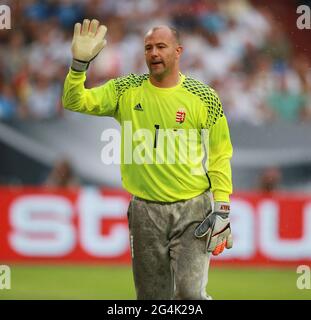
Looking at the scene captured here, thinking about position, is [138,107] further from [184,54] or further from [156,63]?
[184,54]

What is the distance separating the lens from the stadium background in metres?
12.3

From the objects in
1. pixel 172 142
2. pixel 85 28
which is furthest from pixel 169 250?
pixel 85 28

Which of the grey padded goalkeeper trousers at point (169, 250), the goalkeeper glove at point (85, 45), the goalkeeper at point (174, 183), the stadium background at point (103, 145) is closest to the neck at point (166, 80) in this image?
the goalkeeper at point (174, 183)

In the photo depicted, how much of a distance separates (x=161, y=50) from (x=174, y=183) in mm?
955

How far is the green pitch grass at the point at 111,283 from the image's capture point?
34.8 feet

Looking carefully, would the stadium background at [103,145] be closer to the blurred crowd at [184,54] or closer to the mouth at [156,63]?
the blurred crowd at [184,54]

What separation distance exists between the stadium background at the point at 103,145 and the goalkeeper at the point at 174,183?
3.65 meters

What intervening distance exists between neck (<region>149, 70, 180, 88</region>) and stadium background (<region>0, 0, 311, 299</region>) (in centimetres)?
404

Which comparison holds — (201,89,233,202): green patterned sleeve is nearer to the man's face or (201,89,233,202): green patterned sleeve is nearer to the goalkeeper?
the goalkeeper

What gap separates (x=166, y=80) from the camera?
693 centimetres

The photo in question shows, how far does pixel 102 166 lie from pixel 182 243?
6.53 m

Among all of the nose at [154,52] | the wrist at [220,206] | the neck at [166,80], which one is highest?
the nose at [154,52]

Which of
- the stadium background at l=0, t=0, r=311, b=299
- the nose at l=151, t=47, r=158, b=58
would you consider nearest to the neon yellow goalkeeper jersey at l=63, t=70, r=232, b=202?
the nose at l=151, t=47, r=158, b=58
